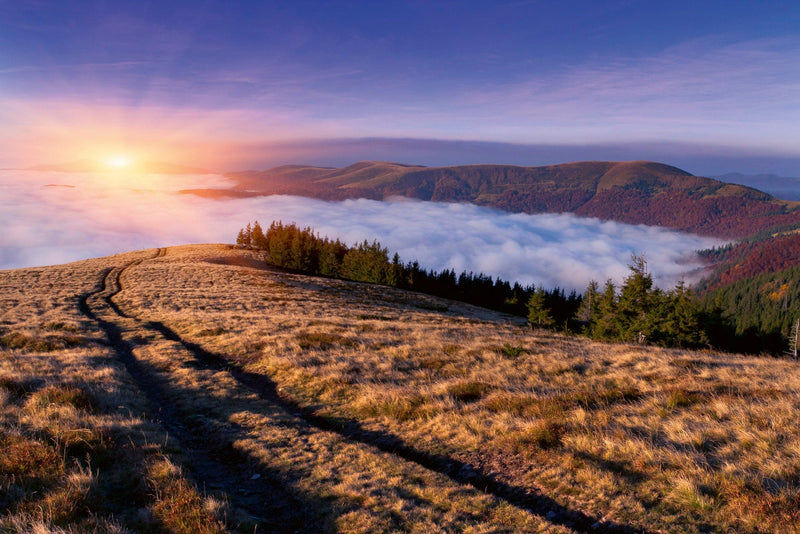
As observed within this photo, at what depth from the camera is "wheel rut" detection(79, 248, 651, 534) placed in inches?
259

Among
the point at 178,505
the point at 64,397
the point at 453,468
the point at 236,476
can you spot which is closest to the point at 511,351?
the point at 453,468

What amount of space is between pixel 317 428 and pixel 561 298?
11227cm

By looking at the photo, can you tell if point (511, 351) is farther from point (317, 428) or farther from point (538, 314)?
point (538, 314)

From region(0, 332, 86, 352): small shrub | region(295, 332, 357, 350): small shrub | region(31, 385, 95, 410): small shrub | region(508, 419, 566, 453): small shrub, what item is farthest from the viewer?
region(295, 332, 357, 350): small shrub

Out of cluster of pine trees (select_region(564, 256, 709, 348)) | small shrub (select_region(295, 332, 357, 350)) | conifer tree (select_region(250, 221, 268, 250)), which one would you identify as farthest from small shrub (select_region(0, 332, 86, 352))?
conifer tree (select_region(250, 221, 268, 250))

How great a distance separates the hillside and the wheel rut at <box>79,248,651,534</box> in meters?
0.05

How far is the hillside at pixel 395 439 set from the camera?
625 centimetres

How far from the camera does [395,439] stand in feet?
32.0

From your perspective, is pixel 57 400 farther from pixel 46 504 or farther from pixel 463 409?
→ pixel 463 409

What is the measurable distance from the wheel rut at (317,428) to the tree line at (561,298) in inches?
1458

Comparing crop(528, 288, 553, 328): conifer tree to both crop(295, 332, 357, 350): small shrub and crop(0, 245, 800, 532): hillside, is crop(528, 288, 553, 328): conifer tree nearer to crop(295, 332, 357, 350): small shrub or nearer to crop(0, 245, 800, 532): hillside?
crop(0, 245, 800, 532): hillside

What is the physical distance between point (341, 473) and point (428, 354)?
995cm

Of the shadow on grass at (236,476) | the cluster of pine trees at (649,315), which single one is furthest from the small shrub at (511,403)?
the cluster of pine trees at (649,315)

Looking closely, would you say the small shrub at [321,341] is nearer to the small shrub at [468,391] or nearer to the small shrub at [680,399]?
the small shrub at [468,391]
